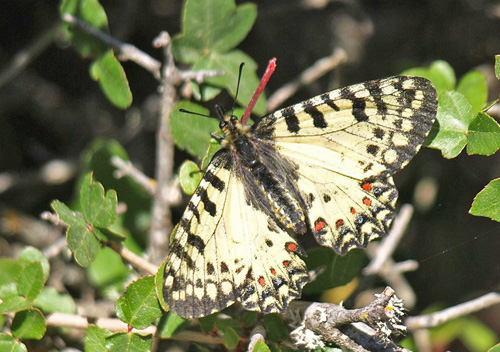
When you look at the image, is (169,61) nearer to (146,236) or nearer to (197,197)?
(197,197)

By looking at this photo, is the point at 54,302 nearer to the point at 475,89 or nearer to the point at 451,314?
the point at 451,314

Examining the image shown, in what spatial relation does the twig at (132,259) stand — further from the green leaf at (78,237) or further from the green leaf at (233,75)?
the green leaf at (233,75)

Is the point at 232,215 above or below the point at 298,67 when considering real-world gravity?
below

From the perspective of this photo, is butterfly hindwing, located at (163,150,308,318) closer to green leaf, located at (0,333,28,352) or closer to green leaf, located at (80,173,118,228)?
green leaf, located at (80,173,118,228)

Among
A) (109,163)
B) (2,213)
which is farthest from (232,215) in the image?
(2,213)

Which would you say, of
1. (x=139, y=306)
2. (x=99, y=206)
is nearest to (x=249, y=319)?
(x=139, y=306)

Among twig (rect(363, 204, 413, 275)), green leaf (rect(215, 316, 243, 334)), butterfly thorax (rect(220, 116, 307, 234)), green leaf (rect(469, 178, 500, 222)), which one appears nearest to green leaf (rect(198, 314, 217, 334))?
green leaf (rect(215, 316, 243, 334))
